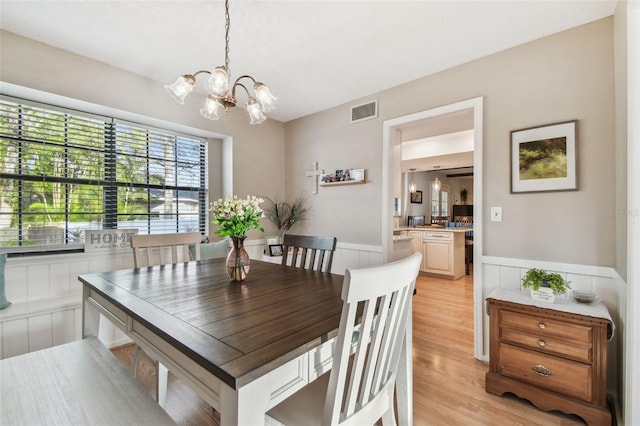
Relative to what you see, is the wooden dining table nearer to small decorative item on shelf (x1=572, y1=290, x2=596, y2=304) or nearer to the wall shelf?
small decorative item on shelf (x1=572, y1=290, x2=596, y2=304)

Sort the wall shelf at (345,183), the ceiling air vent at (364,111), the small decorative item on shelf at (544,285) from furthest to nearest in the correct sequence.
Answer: the wall shelf at (345,183) < the ceiling air vent at (364,111) < the small decorative item on shelf at (544,285)

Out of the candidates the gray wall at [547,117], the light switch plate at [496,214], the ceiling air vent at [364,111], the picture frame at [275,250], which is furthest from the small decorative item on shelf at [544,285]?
the picture frame at [275,250]

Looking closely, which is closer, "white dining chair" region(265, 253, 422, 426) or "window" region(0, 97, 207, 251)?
"white dining chair" region(265, 253, 422, 426)

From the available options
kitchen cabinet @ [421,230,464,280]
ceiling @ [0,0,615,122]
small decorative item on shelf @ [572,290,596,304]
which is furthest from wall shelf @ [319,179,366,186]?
kitchen cabinet @ [421,230,464,280]

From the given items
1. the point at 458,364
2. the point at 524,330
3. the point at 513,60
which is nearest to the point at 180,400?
the point at 458,364

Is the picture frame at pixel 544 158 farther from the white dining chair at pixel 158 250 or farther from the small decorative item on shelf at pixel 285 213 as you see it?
the white dining chair at pixel 158 250

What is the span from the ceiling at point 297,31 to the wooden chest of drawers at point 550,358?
6.44 feet

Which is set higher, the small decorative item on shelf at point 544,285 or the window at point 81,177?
the window at point 81,177

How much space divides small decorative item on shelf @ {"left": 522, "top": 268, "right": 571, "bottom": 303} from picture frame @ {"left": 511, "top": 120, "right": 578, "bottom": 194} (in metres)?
0.66

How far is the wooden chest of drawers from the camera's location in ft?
5.17

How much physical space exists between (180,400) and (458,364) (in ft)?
6.75

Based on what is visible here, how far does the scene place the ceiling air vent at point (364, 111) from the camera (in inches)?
121

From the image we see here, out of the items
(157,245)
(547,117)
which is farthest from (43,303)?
(547,117)

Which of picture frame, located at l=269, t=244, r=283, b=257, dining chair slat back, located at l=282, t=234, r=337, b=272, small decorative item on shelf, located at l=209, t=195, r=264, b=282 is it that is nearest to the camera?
small decorative item on shelf, located at l=209, t=195, r=264, b=282
